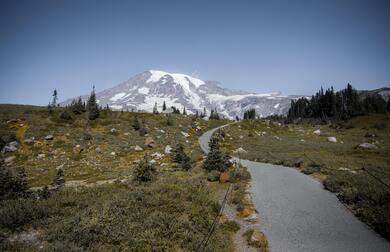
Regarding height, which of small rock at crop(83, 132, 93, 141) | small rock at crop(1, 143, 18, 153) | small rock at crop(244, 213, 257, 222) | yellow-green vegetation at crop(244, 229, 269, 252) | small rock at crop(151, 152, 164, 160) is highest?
small rock at crop(83, 132, 93, 141)

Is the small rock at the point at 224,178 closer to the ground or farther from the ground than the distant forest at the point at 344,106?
closer to the ground

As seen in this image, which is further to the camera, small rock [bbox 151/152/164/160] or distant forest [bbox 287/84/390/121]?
distant forest [bbox 287/84/390/121]

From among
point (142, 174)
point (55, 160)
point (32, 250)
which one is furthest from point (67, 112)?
point (32, 250)

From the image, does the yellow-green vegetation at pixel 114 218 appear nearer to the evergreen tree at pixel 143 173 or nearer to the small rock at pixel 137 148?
the evergreen tree at pixel 143 173

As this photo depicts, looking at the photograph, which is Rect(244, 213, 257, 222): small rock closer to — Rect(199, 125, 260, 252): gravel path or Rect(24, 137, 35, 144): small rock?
Rect(199, 125, 260, 252): gravel path

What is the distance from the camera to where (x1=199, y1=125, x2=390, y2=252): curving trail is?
336 inches

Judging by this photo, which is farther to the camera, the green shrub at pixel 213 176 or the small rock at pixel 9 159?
the small rock at pixel 9 159

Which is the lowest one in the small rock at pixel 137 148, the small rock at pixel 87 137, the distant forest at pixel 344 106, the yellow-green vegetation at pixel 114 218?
the small rock at pixel 137 148

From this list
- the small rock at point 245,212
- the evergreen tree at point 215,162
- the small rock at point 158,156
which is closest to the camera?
the small rock at point 245,212

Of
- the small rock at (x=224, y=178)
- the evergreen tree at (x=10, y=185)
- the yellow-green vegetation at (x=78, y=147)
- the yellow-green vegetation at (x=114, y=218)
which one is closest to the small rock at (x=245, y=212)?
the yellow-green vegetation at (x=114, y=218)

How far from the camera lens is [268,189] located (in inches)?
626

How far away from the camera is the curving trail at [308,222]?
8.53 m

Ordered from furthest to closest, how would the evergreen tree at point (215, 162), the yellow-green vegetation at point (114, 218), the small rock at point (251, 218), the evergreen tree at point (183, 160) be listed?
the evergreen tree at point (183, 160) → the evergreen tree at point (215, 162) → the small rock at point (251, 218) → the yellow-green vegetation at point (114, 218)

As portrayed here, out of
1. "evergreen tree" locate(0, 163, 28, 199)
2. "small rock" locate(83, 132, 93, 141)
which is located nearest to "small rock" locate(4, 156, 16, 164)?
"small rock" locate(83, 132, 93, 141)
